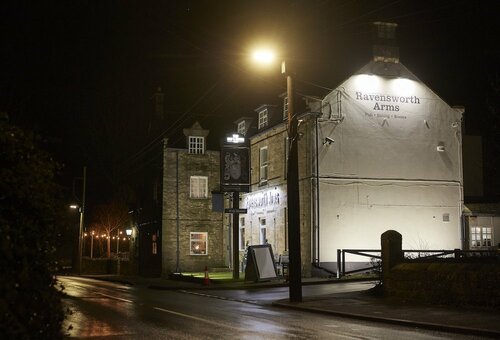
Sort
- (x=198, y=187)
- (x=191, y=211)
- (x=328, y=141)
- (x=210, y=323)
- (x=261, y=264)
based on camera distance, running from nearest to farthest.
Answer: (x=210, y=323) < (x=261, y=264) < (x=328, y=141) < (x=191, y=211) < (x=198, y=187)

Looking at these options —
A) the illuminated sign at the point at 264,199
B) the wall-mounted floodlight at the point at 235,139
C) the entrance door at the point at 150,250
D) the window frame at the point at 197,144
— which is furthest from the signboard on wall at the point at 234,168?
the entrance door at the point at 150,250

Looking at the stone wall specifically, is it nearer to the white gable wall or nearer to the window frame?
the window frame

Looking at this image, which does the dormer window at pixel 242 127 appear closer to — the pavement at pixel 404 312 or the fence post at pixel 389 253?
the pavement at pixel 404 312

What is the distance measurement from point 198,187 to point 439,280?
23235mm

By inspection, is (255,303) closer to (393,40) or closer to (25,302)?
(25,302)

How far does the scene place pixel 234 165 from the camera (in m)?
31.9

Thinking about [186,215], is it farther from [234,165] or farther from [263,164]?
[234,165]

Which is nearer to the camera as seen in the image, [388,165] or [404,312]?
[404,312]

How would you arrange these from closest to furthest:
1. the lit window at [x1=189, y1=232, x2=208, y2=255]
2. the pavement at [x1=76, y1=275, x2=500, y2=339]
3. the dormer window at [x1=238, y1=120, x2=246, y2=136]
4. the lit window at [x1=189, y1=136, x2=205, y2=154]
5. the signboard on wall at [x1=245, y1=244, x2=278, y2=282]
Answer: the pavement at [x1=76, y1=275, x2=500, y2=339] < the signboard on wall at [x1=245, y1=244, x2=278, y2=282] < the dormer window at [x1=238, y1=120, x2=246, y2=136] < the lit window at [x1=189, y1=232, x2=208, y2=255] < the lit window at [x1=189, y1=136, x2=205, y2=154]

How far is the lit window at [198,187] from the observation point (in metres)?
39.3

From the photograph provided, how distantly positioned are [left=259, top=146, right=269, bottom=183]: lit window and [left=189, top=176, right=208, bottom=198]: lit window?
196 inches

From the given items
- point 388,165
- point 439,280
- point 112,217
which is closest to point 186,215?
point 388,165

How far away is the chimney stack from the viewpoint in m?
31.9

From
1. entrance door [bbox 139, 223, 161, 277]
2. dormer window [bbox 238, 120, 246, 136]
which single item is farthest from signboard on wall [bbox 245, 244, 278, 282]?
entrance door [bbox 139, 223, 161, 277]
